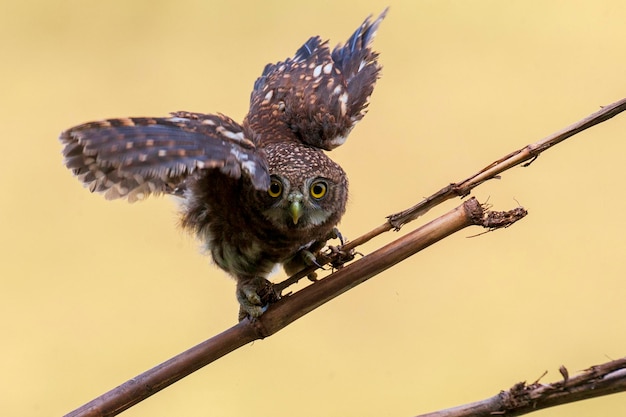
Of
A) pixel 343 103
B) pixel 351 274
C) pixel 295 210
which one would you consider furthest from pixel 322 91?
pixel 351 274

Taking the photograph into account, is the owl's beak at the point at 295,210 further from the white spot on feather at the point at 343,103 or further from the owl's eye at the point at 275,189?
the white spot on feather at the point at 343,103

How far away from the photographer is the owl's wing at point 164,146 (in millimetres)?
1635

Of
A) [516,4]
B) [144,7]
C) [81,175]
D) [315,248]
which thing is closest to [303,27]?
[144,7]

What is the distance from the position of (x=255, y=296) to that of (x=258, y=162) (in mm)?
418

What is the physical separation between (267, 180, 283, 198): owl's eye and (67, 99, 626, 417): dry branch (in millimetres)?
297

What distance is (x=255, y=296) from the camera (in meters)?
2.08

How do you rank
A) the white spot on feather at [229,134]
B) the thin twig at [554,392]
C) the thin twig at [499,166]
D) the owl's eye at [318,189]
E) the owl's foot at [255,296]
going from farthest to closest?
the owl's eye at [318,189] → the owl's foot at [255,296] → the white spot on feather at [229,134] → the thin twig at [499,166] → the thin twig at [554,392]

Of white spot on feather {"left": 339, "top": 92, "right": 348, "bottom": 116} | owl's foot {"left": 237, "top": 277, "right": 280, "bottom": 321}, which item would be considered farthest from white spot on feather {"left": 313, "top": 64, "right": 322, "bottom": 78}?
owl's foot {"left": 237, "top": 277, "right": 280, "bottom": 321}

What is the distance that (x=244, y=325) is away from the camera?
1.91m

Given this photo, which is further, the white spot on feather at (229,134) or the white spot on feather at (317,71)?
the white spot on feather at (317,71)

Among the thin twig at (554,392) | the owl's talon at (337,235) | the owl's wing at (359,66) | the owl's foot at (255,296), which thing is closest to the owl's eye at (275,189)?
the owl's foot at (255,296)

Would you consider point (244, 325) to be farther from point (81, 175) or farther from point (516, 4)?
point (516, 4)

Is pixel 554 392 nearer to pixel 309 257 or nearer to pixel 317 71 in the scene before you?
pixel 309 257

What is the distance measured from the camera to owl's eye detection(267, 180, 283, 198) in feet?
6.94
